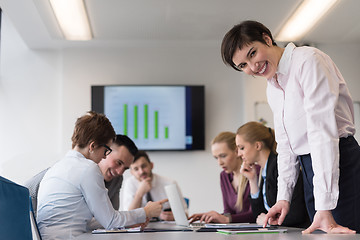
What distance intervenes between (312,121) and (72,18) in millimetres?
3626

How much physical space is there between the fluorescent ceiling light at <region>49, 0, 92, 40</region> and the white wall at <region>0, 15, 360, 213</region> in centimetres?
41

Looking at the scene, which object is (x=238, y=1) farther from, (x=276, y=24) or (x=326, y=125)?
(x=326, y=125)

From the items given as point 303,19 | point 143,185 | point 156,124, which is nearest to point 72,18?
point 156,124

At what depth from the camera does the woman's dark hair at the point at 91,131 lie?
250 cm

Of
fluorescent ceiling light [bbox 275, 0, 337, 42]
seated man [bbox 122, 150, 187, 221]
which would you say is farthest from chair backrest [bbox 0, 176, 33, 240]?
fluorescent ceiling light [bbox 275, 0, 337, 42]

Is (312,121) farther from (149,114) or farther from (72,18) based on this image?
(149,114)

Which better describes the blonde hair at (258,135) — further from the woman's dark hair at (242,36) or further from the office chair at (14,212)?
the office chair at (14,212)

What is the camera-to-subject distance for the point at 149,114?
5578mm

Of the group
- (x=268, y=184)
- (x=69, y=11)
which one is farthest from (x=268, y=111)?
(x=268, y=184)

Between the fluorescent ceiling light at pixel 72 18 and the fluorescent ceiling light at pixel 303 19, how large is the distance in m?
2.03

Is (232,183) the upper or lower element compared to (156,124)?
lower

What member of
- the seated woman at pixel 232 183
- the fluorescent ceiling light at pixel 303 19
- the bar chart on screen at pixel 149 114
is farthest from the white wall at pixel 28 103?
the fluorescent ceiling light at pixel 303 19

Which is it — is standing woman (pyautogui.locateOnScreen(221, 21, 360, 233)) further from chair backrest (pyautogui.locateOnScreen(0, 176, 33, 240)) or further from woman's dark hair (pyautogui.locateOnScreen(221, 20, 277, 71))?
chair backrest (pyautogui.locateOnScreen(0, 176, 33, 240))

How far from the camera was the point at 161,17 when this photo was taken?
4.72 m
